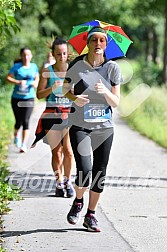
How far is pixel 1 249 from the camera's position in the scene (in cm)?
640

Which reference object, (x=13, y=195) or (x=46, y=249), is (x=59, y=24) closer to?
(x=13, y=195)

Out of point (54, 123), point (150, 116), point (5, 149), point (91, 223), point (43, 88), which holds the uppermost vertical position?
point (43, 88)

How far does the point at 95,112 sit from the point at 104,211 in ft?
5.49

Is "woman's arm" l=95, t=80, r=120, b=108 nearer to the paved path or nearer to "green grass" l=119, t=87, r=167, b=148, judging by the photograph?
the paved path

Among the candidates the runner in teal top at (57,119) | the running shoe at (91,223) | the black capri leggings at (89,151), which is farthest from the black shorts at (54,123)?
the running shoe at (91,223)

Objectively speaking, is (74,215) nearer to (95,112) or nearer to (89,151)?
(89,151)

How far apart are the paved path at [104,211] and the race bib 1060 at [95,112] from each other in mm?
1177

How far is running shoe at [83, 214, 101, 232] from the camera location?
741cm

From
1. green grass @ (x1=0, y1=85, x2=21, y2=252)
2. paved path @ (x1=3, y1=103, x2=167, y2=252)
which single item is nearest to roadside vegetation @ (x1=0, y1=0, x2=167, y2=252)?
green grass @ (x1=0, y1=85, x2=21, y2=252)

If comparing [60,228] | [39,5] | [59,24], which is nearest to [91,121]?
[60,228]

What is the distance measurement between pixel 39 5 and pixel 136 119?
13278 millimetres

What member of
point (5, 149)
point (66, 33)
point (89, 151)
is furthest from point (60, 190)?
point (66, 33)

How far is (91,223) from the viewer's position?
24.4ft

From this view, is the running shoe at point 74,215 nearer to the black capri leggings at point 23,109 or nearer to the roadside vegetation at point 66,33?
the roadside vegetation at point 66,33
